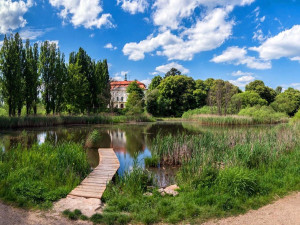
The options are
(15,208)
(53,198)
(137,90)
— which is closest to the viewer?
(15,208)

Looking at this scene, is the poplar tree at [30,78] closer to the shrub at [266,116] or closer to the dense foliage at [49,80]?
the dense foliage at [49,80]

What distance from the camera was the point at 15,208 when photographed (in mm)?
4457

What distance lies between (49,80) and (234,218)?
2791 cm

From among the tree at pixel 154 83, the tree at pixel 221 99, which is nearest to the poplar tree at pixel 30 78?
the tree at pixel 221 99

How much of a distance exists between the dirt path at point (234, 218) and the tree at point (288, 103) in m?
39.8

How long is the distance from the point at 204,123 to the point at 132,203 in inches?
1037

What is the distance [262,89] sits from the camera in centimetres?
4569

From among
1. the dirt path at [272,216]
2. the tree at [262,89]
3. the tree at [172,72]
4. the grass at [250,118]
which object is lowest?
the dirt path at [272,216]

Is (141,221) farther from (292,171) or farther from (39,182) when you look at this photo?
(292,171)

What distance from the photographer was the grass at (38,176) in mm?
4809

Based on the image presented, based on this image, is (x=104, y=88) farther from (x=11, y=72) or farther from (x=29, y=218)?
→ (x=29, y=218)

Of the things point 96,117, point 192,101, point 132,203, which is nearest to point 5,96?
point 96,117

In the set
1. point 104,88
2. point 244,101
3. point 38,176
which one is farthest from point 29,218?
point 244,101

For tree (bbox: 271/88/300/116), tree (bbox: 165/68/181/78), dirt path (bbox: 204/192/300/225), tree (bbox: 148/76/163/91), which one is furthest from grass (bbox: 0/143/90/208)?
tree (bbox: 165/68/181/78)
